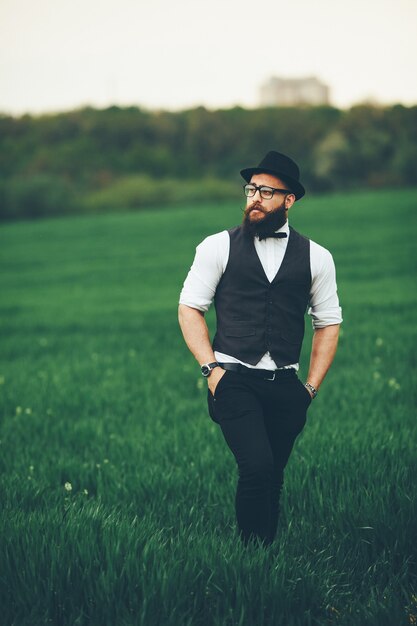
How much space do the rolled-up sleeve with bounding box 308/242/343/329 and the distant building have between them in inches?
5135

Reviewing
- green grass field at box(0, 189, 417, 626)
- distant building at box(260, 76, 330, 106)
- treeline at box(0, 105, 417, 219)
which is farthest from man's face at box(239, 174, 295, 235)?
distant building at box(260, 76, 330, 106)

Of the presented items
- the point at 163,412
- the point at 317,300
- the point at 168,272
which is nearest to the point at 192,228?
the point at 168,272

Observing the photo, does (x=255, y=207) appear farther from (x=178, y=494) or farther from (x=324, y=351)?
(x=178, y=494)

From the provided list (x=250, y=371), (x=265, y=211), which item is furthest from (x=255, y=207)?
(x=250, y=371)

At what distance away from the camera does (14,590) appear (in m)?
3.26

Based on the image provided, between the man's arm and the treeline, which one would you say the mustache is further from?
the treeline

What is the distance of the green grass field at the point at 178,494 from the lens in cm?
326

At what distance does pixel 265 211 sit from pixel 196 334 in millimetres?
772

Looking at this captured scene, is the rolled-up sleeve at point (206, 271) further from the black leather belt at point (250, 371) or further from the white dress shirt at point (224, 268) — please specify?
the black leather belt at point (250, 371)

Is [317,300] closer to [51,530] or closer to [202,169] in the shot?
[51,530]

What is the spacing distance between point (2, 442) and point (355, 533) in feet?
11.3

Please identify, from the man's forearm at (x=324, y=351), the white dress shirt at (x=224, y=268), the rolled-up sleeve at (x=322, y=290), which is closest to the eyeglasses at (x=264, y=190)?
the white dress shirt at (x=224, y=268)

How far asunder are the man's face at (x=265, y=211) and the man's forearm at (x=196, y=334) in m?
0.56

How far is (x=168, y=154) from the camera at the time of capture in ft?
253
